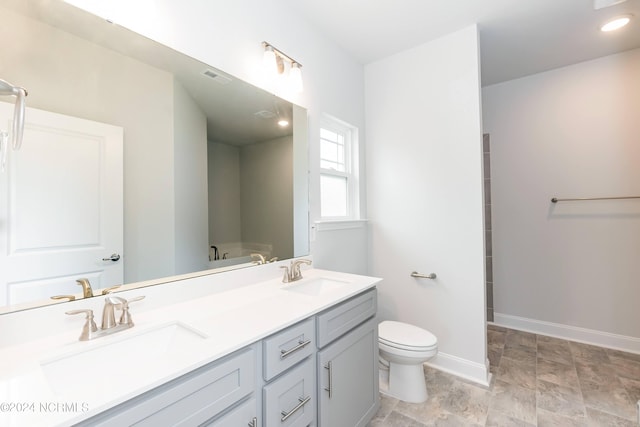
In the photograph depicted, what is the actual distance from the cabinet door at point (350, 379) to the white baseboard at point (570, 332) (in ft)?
6.96

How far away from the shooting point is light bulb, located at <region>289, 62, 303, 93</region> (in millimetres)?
1776

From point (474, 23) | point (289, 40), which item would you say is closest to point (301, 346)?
point (289, 40)

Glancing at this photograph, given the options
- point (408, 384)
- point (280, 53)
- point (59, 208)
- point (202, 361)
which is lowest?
point (408, 384)

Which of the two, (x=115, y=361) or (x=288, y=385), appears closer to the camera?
(x=115, y=361)

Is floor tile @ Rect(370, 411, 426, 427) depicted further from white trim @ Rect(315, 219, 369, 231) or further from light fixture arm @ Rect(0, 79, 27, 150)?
light fixture arm @ Rect(0, 79, 27, 150)

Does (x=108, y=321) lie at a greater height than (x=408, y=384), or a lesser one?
greater

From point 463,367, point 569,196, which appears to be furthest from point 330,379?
point 569,196

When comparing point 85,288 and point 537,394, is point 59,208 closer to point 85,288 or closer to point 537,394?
Result: point 85,288

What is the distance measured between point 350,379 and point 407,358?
551mm

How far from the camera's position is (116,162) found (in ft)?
3.56

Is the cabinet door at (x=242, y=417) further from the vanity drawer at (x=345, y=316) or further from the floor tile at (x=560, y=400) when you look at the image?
the floor tile at (x=560, y=400)

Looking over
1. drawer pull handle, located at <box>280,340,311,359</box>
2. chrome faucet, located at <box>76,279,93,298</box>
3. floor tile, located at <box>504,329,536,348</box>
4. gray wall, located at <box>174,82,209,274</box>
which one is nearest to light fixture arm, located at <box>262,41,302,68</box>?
gray wall, located at <box>174,82,209,274</box>

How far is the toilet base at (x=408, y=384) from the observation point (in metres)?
1.80

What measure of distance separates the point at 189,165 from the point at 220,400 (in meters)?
1.01
